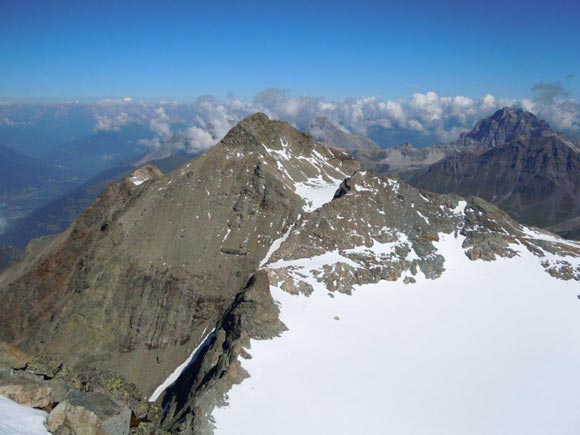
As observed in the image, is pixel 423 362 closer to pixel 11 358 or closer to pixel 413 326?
pixel 413 326

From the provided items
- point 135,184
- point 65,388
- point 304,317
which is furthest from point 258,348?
point 135,184

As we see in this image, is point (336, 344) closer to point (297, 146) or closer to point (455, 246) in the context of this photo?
point (455, 246)

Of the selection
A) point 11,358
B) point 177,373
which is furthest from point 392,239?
point 11,358

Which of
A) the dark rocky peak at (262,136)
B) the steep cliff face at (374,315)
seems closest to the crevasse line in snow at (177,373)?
the steep cliff face at (374,315)

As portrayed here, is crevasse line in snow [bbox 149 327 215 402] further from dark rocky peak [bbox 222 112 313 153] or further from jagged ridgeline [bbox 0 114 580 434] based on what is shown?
dark rocky peak [bbox 222 112 313 153]

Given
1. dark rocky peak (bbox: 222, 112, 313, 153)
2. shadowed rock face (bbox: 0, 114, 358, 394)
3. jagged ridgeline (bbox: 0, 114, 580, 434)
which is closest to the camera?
jagged ridgeline (bbox: 0, 114, 580, 434)

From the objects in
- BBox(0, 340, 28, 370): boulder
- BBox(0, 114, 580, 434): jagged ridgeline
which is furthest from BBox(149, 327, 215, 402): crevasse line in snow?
BBox(0, 340, 28, 370): boulder
